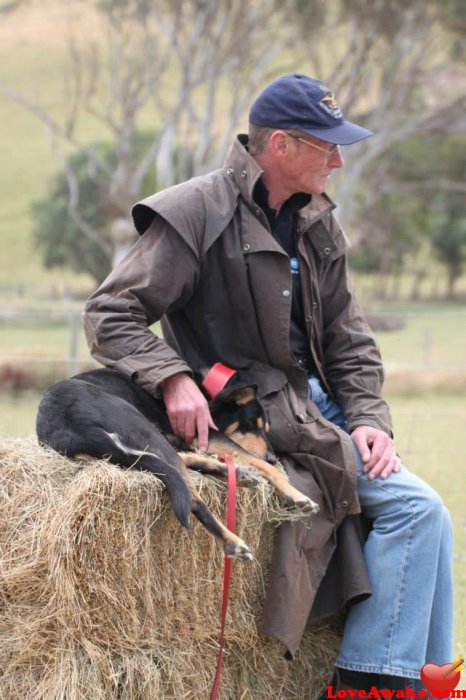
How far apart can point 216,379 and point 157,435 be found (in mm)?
398

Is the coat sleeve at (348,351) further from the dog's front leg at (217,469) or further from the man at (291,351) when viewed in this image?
the dog's front leg at (217,469)

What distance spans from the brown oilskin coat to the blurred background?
132cm

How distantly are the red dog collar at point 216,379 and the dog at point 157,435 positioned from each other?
0.02 m

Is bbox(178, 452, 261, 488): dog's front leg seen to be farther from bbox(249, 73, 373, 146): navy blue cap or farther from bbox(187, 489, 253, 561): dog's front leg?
bbox(249, 73, 373, 146): navy blue cap

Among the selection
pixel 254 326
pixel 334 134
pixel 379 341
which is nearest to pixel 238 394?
pixel 254 326

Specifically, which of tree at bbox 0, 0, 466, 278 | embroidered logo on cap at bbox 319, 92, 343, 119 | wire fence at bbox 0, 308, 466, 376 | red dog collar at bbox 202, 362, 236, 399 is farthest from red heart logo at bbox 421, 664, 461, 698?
tree at bbox 0, 0, 466, 278

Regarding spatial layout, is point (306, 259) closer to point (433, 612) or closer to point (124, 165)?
point (433, 612)

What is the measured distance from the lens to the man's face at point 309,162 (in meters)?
3.68

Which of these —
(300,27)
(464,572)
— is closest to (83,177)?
(300,27)

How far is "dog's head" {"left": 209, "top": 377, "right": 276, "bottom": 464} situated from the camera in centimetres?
361

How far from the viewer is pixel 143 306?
356cm

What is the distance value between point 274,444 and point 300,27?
2416 cm

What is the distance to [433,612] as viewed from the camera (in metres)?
3.61

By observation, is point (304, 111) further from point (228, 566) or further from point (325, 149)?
point (228, 566)
